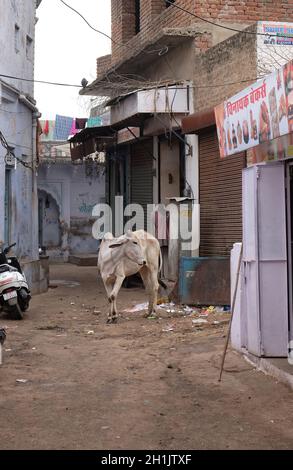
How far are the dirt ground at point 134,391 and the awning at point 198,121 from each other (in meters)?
4.06

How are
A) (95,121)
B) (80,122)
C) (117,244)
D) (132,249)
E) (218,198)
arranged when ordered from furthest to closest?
(80,122) < (95,121) < (218,198) < (132,249) < (117,244)

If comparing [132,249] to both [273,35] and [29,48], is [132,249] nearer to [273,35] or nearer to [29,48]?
[273,35]

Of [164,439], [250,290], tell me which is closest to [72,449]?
[164,439]

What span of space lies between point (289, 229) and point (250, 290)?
785 millimetres

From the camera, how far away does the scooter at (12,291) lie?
34.3 ft

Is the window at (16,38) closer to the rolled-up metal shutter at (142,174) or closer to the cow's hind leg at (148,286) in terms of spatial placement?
the rolled-up metal shutter at (142,174)

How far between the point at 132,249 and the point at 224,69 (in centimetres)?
399

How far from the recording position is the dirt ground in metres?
4.71

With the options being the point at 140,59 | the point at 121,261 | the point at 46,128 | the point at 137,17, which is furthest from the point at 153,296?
the point at 46,128

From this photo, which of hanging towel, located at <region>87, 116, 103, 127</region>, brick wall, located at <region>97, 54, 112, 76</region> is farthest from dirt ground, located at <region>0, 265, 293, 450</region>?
brick wall, located at <region>97, 54, 112, 76</region>

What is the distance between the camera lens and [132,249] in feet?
35.8

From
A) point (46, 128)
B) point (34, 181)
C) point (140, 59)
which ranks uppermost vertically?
point (46, 128)

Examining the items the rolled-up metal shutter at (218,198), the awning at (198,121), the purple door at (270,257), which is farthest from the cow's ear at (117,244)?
the purple door at (270,257)

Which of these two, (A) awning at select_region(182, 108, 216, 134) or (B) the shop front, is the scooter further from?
(B) the shop front
